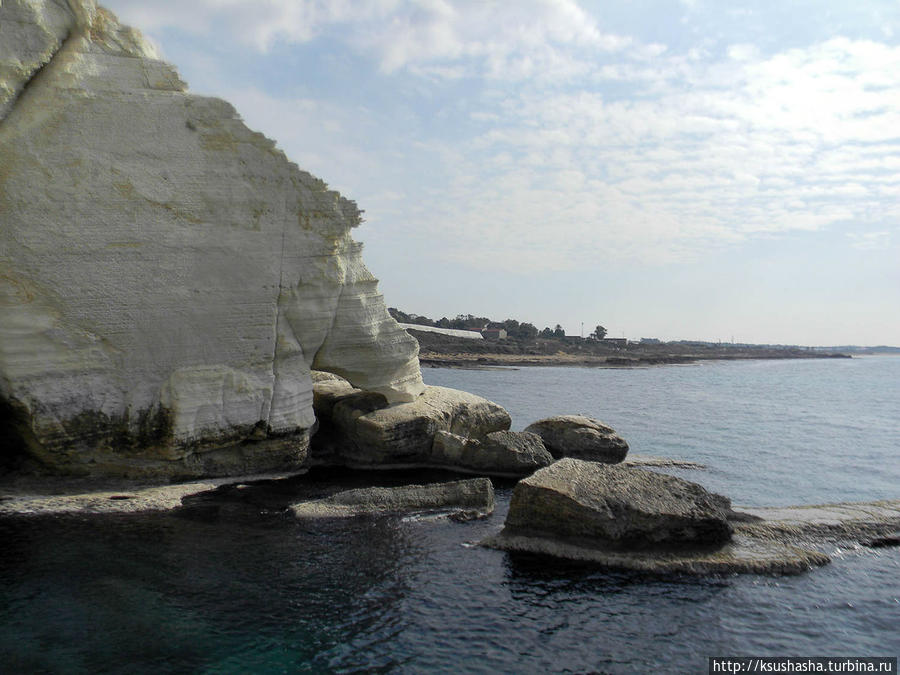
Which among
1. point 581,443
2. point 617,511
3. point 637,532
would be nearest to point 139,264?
point 617,511

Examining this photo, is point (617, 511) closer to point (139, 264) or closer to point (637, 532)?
point (637, 532)

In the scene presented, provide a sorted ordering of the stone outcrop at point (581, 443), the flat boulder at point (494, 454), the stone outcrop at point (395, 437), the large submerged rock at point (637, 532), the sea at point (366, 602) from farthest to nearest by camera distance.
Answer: the stone outcrop at point (581, 443)
the stone outcrop at point (395, 437)
the flat boulder at point (494, 454)
the large submerged rock at point (637, 532)
the sea at point (366, 602)

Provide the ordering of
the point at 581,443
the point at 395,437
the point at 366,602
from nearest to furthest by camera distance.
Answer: the point at 366,602 → the point at 395,437 → the point at 581,443

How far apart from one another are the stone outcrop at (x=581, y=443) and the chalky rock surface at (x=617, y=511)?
7.61 m

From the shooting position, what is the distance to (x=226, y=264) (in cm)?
1666

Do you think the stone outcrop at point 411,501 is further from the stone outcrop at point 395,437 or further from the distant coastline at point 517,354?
the distant coastline at point 517,354

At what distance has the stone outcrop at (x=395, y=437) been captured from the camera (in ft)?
64.5

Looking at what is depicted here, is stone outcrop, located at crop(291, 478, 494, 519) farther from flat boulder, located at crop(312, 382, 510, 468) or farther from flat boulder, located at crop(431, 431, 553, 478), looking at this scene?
flat boulder, located at crop(312, 382, 510, 468)

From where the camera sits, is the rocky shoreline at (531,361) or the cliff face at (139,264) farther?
the rocky shoreline at (531,361)

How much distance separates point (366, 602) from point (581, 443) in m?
12.5

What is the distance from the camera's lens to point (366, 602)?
35.0 feet

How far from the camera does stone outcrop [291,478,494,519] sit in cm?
1509

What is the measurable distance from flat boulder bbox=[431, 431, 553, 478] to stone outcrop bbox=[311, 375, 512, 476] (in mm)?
30

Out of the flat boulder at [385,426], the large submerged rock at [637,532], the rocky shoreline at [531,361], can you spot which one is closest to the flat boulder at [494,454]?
the flat boulder at [385,426]
